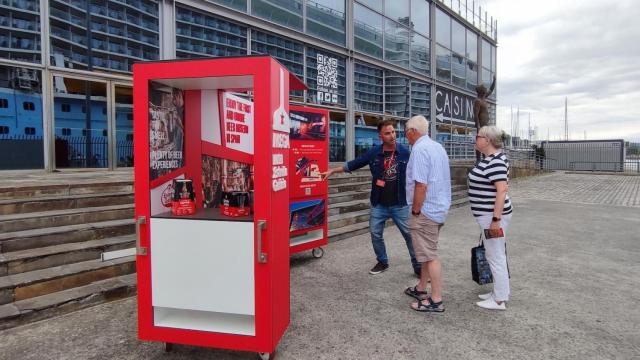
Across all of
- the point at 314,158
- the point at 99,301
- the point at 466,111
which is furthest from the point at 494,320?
the point at 466,111

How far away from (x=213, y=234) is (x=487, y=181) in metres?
2.47

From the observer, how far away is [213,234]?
9.34 ft

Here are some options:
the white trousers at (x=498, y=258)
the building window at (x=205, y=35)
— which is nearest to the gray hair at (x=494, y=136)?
the white trousers at (x=498, y=258)

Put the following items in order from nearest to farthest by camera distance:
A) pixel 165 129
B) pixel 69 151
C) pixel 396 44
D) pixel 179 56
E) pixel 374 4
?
pixel 165 129 < pixel 69 151 < pixel 179 56 < pixel 374 4 < pixel 396 44

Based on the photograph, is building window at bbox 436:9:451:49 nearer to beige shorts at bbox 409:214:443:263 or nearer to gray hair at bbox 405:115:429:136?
gray hair at bbox 405:115:429:136

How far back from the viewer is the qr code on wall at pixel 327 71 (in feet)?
42.9

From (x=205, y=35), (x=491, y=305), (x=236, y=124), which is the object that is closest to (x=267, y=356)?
(x=236, y=124)

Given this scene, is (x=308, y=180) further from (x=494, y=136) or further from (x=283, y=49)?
(x=283, y=49)

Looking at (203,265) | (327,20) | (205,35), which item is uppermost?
(327,20)

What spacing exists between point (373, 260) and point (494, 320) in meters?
2.18

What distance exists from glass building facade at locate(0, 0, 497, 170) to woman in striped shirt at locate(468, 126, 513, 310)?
7505 mm

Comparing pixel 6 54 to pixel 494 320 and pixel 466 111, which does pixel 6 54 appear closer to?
pixel 494 320

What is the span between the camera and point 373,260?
5688 millimetres

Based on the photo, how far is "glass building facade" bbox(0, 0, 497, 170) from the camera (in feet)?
24.8
